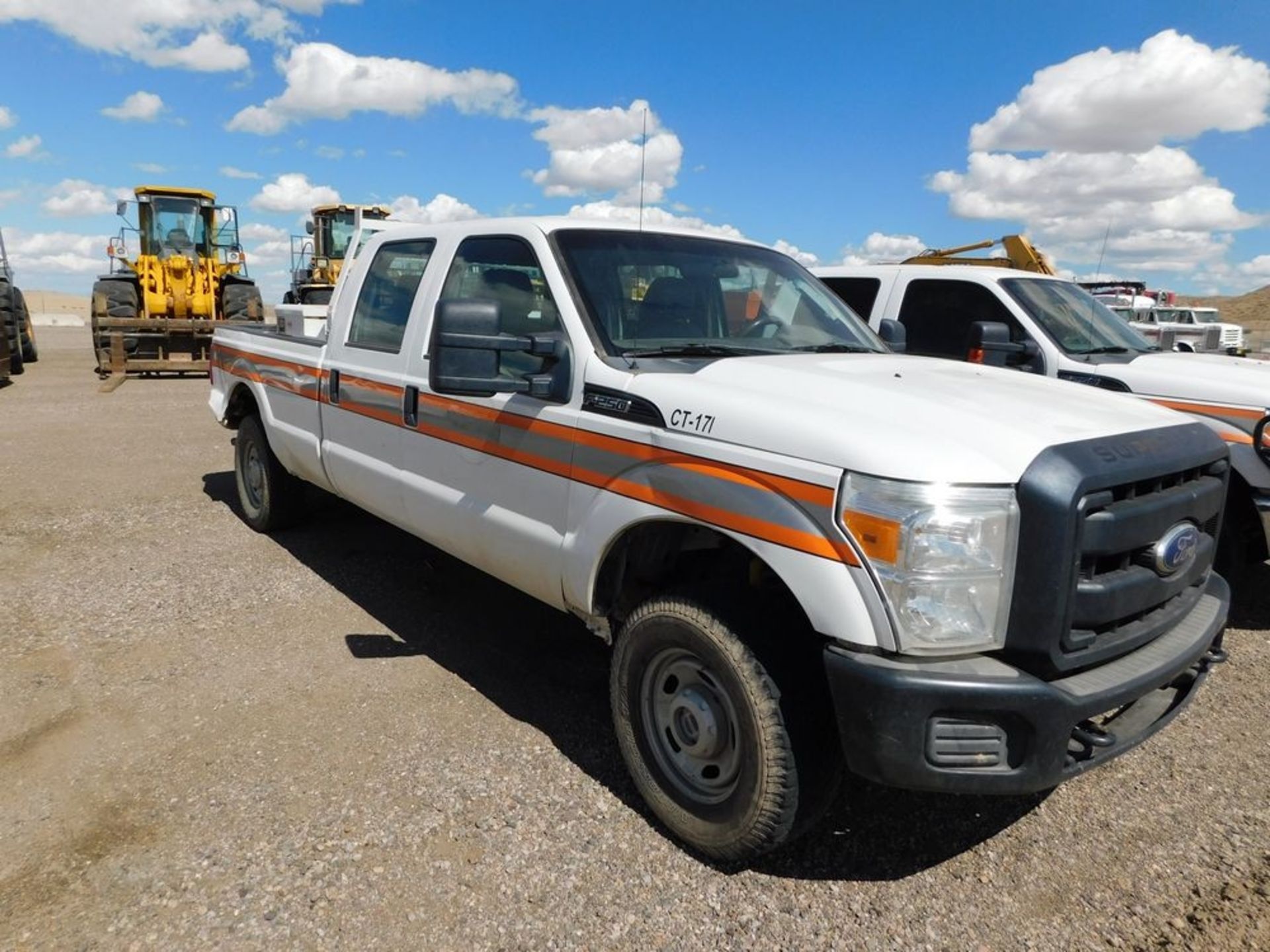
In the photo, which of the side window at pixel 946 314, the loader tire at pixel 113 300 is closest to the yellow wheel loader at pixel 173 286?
the loader tire at pixel 113 300

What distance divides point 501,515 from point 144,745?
5.27 feet

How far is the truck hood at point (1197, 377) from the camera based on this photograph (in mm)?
4934

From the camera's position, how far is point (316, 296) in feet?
64.8

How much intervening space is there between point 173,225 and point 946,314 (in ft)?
53.4

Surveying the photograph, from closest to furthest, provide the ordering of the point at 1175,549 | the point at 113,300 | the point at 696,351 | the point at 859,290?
the point at 1175,549
the point at 696,351
the point at 859,290
the point at 113,300

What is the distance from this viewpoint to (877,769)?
238 cm

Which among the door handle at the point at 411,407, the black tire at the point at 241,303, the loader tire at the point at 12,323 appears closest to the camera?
the door handle at the point at 411,407

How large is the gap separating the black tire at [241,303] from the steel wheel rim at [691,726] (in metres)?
15.8

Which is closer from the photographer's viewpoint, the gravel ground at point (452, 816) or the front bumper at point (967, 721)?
the front bumper at point (967, 721)

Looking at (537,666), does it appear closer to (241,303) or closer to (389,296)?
(389,296)

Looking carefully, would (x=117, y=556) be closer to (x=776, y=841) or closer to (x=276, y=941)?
(x=276, y=941)

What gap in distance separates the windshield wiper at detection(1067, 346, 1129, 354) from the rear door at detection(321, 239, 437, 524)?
4.23 metres

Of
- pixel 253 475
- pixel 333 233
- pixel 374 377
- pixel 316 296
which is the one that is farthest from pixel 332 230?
pixel 374 377

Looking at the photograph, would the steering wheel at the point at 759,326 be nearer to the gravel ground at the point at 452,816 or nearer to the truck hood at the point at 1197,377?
the gravel ground at the point at 452,816
